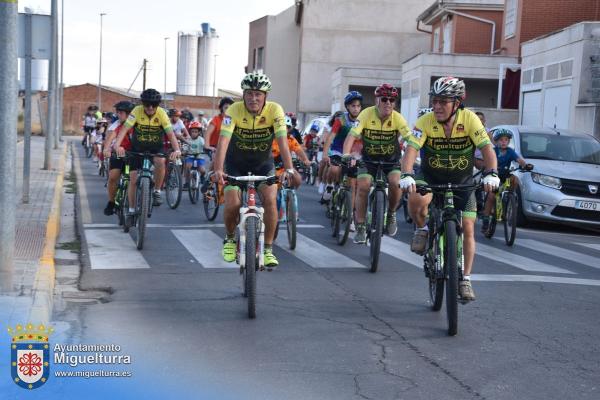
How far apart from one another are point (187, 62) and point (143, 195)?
91.5 metres

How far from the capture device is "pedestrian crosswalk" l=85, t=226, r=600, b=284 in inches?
427

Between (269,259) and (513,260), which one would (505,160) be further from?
(269,259)

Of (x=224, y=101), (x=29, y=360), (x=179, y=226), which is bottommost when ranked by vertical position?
(x=179, y=226)

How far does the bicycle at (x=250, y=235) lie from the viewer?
7.75 m

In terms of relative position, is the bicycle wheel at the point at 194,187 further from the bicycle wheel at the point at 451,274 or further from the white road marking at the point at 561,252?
the bicycle wheel at the point at 451,274

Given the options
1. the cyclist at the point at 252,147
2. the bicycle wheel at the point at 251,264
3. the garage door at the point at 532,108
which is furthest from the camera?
the garage door at the point at 532,108

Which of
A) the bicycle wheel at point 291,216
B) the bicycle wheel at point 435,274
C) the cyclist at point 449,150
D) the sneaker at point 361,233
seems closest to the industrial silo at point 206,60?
the bicycle wheel at point 291,216

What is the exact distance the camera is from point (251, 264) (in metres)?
7.78

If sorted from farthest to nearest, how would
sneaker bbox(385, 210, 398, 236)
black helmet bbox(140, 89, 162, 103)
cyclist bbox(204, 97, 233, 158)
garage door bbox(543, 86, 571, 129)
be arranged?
garage door bbox(543, 86, 571, 129) → cyclist bbox(204, 97, 233, 158) → black helmet bbox(140, 89, 162, 103) → sneaker bbox(385, 210, 398, 236)

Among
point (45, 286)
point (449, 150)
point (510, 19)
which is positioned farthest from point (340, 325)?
point (510, 19)

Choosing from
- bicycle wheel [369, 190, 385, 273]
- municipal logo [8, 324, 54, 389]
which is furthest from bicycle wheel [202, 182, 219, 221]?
municipal logo [8, 324, 54, 389]

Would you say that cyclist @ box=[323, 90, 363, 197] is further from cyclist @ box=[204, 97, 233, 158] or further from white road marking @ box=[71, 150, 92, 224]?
white road marking @ box=[71, 150, 92, 224]

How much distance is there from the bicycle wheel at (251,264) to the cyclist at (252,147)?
488 millimetres

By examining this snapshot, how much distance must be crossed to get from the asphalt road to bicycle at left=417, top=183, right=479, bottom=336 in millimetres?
232
